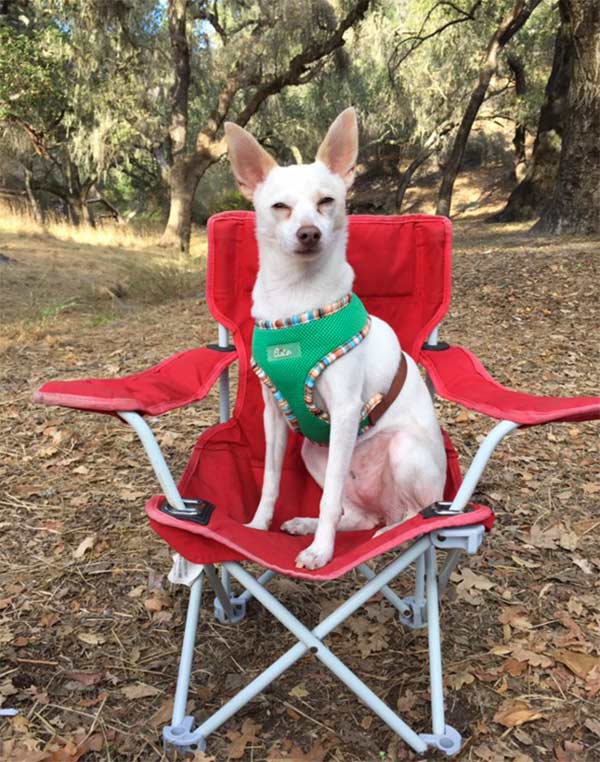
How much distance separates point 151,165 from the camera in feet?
78.9

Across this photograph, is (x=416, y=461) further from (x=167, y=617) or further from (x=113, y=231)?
(x=113, y=231)

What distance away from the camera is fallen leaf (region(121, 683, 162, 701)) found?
1891mm

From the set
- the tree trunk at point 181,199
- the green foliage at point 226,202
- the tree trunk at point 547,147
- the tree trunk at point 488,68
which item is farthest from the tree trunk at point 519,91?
the green foliage at point 226,202

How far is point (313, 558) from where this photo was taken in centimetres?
164

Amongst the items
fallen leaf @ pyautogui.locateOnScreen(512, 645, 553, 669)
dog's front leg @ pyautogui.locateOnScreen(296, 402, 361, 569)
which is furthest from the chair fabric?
fallen leaf @ pyautogui.locateOnScreen(512, 645, 553, 669)

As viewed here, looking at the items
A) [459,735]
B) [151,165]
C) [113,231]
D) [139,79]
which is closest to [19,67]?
[139,79]

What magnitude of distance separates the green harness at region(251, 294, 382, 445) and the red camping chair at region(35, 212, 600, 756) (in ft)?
0.89

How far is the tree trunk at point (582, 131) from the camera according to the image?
723 centimetres

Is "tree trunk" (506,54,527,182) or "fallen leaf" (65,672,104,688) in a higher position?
"tree trunk" (506,54,527,182)

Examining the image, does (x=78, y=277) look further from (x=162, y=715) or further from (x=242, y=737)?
(x=242, y=737)

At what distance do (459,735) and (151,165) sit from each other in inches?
977

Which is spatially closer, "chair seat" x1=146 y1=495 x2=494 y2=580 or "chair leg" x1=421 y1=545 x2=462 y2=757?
"chair seat" x1=146 y1=495 x2=494 y2=580

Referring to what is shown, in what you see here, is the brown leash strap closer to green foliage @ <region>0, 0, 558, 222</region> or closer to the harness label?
the harness label

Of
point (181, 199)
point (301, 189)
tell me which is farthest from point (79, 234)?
point (301, 189)
